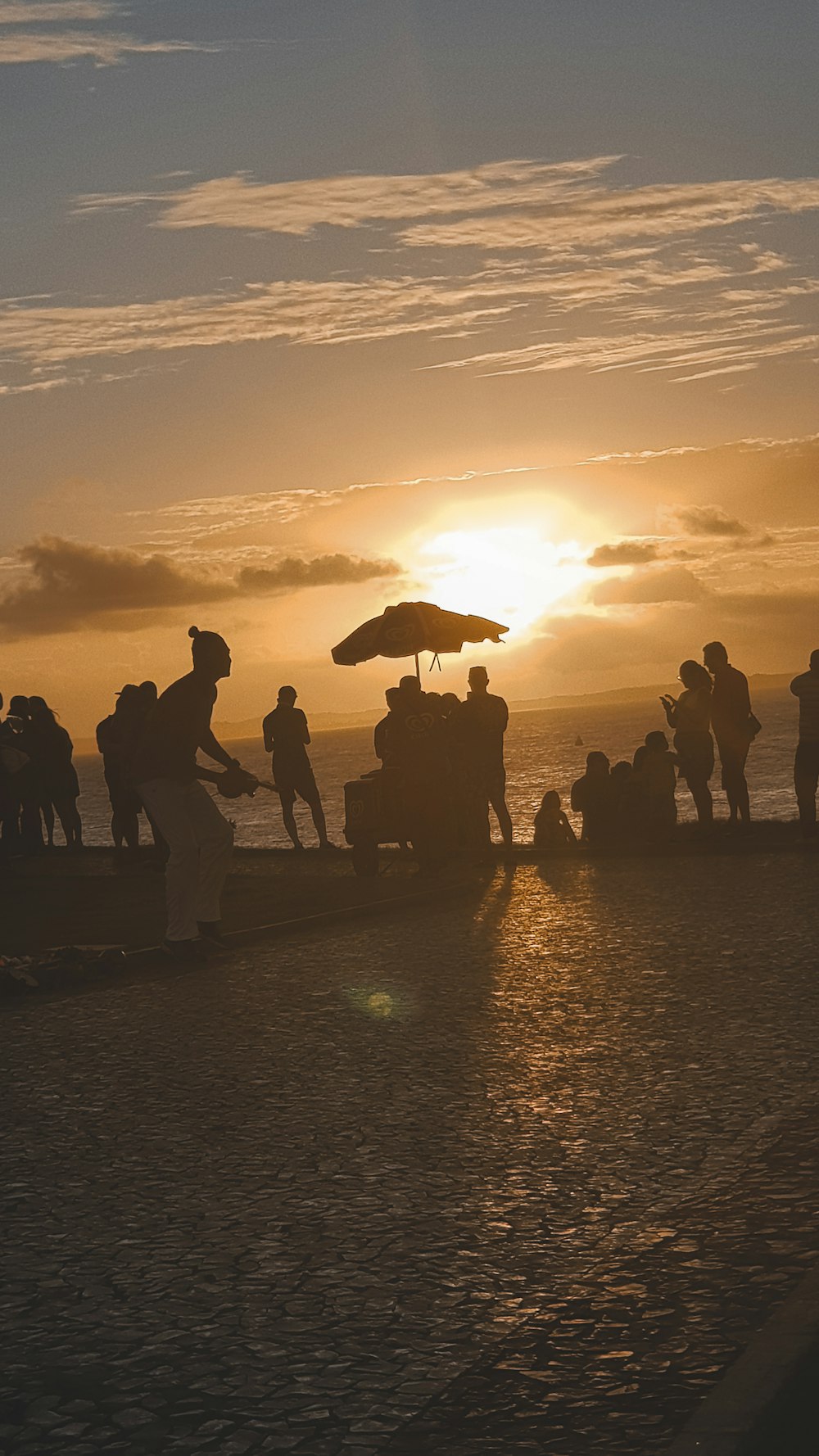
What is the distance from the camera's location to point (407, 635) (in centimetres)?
1961

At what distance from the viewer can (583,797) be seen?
19.5m

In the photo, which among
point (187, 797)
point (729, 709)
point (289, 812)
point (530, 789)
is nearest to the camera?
point (187, 797)

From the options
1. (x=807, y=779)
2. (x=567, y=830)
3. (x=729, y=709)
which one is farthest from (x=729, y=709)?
(x=567, y=830)

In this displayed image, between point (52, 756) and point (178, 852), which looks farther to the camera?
point (52, 756)

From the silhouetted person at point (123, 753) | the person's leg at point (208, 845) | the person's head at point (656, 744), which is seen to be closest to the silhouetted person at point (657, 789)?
the person's head at point (656, 744)

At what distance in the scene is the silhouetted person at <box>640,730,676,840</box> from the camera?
19.0 meters

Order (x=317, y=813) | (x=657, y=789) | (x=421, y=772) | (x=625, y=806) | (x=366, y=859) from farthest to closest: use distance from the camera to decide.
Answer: (x=317, y=813), (x=625, y=806), (x=657, y=789), (x=366, y=859), (x=421, y=772)

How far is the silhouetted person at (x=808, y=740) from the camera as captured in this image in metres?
17.3

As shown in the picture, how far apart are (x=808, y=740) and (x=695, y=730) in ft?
4.91

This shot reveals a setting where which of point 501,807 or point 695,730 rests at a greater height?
point 695,730

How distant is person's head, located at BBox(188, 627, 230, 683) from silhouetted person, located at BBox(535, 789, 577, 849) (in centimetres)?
900

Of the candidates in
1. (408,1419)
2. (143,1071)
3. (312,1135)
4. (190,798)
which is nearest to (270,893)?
(190,798)

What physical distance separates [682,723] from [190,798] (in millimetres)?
8444

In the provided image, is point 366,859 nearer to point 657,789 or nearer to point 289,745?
point 289,745
